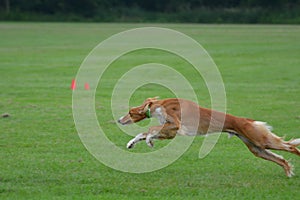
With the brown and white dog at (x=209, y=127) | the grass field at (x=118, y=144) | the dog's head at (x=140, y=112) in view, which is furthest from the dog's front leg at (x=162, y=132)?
the grass field at (x=118, y=144)

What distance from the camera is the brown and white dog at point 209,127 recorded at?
402 inches

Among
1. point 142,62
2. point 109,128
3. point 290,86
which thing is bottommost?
point 142,62

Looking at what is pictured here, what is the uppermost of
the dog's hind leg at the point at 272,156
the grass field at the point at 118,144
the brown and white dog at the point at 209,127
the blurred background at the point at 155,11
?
the brown and white dog at the point at 209,127

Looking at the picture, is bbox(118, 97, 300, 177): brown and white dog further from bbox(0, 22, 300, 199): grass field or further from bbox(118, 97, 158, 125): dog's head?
bbox(0, 22, 300, 199): grass field

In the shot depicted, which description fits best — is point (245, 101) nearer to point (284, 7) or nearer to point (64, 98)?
point (64, 98)

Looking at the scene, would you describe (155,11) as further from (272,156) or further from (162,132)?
(272,156)

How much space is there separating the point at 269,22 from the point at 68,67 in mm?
48978

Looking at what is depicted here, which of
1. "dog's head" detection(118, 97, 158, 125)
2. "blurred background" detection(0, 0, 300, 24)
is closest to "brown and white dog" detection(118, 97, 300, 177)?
"dog's head" detection(118, 97, 158, 125)

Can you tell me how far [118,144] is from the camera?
12.9m

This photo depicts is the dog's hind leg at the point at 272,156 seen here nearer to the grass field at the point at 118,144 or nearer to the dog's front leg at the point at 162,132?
the grass field at the point at 118,144

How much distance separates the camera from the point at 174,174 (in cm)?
1044

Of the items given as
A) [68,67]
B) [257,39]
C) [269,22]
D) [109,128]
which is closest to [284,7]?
[269,22]

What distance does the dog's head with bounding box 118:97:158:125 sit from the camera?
1084cm

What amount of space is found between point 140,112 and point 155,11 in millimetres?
75216
